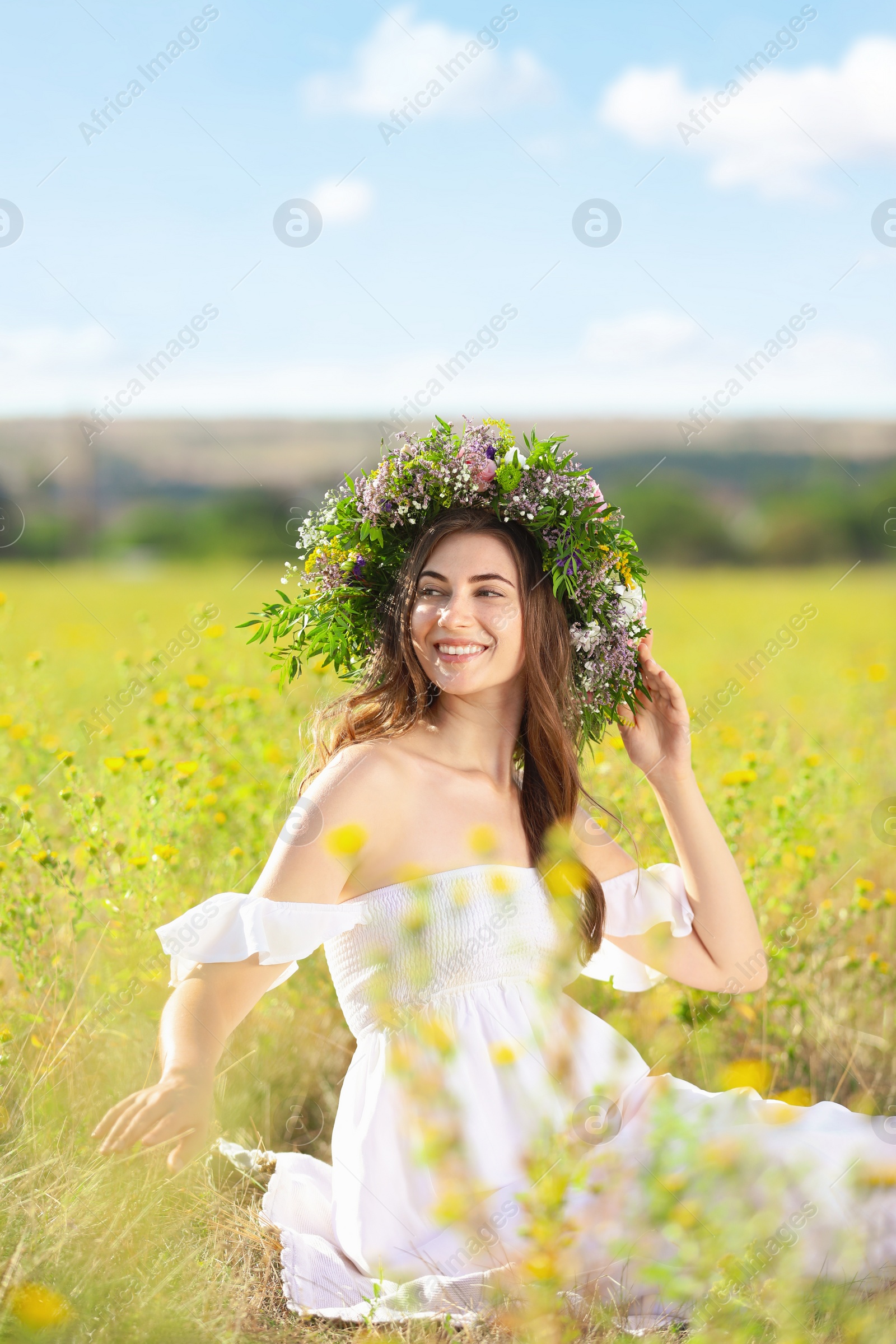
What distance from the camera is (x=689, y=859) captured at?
259 centimetres

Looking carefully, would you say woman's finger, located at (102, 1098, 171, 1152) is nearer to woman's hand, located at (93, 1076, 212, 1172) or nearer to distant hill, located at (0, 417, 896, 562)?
woman's hand, located at (93, 1076, 212, 1172)

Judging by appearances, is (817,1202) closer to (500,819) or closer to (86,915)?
(500,819)

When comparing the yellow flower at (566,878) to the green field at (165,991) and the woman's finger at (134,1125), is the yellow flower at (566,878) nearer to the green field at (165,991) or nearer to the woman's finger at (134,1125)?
the green field at (165,991)

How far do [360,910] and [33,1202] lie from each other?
0.85 m

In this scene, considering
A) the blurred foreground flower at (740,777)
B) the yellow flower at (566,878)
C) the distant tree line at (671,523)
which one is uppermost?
the distant tree line at (671,523)

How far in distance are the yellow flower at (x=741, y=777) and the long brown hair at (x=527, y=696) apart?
86 cm

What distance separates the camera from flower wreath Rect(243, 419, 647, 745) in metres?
2.53

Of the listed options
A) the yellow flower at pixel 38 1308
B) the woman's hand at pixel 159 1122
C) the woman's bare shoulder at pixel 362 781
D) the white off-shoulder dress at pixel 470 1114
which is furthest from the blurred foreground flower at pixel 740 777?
the yellow flower at pixel 38 1308

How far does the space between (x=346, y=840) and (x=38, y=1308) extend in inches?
35.0

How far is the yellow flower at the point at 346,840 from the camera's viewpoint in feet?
6.73

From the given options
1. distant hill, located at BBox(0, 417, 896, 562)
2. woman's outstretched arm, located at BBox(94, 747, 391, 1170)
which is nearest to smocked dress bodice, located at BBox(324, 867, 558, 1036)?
woman's outstretched arm, located at BBox(94, 747, 391, 1170)

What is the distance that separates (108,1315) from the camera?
76.9 inches

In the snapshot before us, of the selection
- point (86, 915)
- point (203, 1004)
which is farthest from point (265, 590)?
point (203, 1004)

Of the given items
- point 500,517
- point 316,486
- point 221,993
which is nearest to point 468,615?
point 500,517
